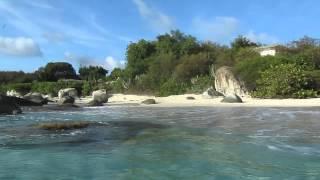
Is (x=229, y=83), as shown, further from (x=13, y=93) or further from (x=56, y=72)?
(x=56, y=72)

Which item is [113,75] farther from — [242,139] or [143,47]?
[242,139]

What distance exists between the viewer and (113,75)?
240 feet

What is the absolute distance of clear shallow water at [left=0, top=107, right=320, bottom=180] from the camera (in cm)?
964

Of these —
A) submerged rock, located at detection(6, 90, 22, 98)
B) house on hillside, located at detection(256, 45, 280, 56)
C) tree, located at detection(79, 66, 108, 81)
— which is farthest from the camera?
tree, located at detection(79, 66, 108, 81)

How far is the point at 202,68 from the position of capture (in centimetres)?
5350

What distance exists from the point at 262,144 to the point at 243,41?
5258 centimetres

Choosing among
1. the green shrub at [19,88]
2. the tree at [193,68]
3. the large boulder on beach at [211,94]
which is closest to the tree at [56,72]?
the green shrub at [19,88]

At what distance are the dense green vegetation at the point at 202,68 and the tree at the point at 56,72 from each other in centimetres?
1869

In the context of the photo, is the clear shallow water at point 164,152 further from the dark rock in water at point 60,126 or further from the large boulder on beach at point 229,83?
the large boulder on beach at point 229,83

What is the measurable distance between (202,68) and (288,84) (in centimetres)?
1623

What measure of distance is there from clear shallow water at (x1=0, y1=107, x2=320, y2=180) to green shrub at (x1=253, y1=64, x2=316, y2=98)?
19888mm

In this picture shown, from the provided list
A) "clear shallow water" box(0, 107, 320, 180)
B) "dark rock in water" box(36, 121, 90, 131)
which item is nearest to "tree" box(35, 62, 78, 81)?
"dark rock in water" box(36, 121, 90, 131)

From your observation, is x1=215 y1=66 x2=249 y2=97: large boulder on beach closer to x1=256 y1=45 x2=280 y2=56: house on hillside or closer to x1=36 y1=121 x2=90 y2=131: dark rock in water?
x1=256 y1=45 x2=280 y2=56: house on hillside

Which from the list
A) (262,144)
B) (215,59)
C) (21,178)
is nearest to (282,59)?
(215,59)
